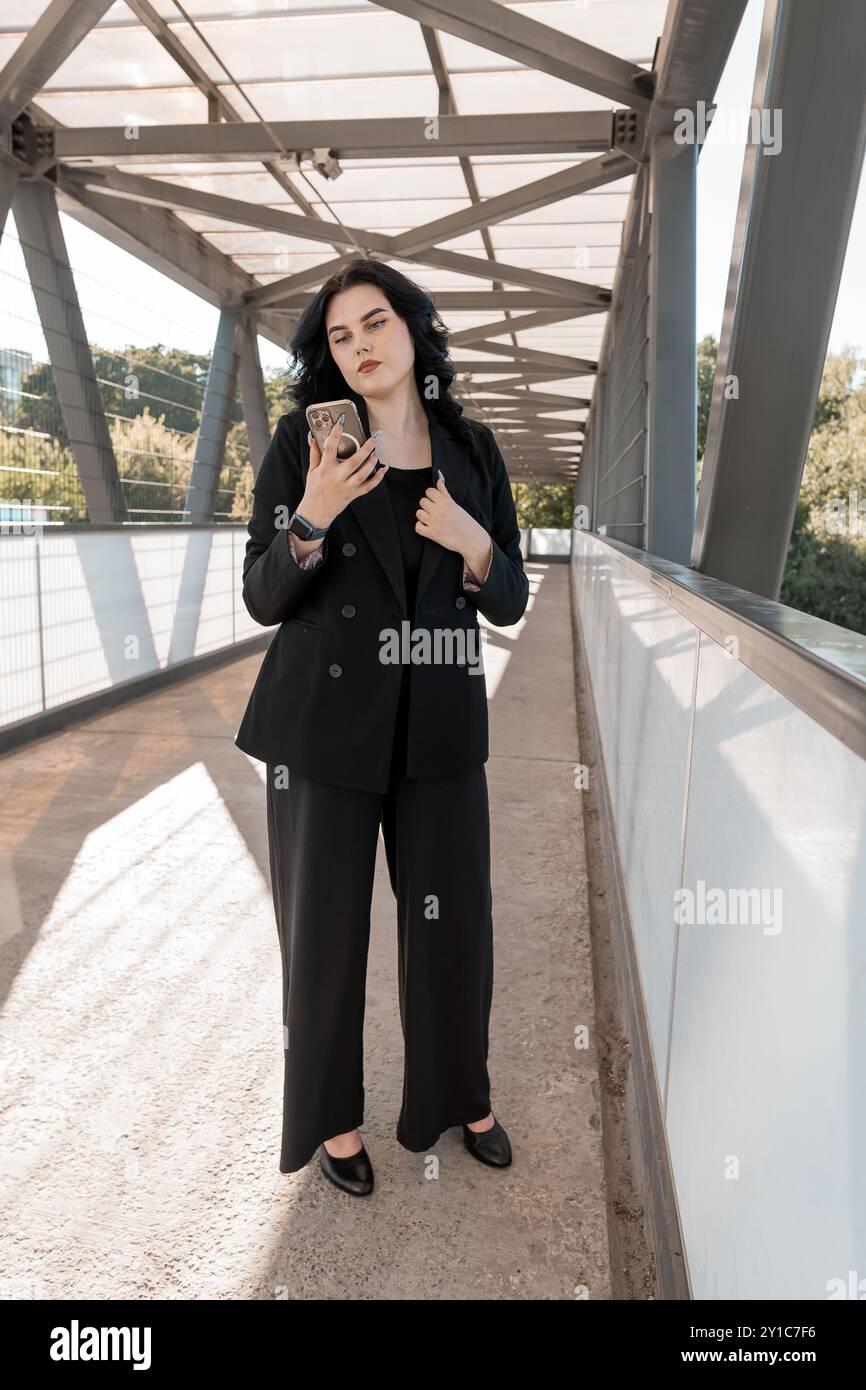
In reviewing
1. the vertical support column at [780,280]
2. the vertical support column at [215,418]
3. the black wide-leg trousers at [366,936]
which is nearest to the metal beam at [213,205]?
the vertical support column at [215,418]

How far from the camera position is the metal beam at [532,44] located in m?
5.56

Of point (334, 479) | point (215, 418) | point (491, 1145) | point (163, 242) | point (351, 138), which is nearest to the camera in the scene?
point (334, 479)

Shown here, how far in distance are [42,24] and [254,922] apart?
541 cm

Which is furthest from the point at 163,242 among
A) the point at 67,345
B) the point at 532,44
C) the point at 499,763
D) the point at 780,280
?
the point at 780,280

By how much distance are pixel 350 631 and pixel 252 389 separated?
11.4m

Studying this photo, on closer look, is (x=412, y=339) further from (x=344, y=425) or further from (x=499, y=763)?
(x=499, y=763)

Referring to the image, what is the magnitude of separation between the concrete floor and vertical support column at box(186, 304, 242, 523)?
6.49 metres

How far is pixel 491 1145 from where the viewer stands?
260 cm

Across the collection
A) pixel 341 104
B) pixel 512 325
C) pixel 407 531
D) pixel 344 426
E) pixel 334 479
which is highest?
pixel 341 104

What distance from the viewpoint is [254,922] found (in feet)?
13.0

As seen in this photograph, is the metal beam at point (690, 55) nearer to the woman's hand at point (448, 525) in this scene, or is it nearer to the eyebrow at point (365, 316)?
the eyebrow at point (365, 316)

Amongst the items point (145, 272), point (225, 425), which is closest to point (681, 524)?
point (145, 272)

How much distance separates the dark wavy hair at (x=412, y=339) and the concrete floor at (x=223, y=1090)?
1.78m
